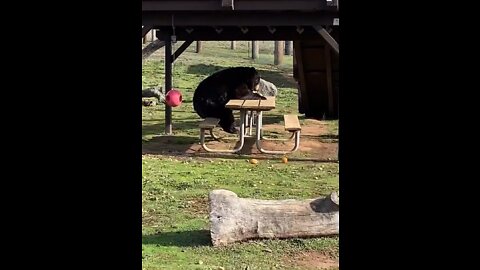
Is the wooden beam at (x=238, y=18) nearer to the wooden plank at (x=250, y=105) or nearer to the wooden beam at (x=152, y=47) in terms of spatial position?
the wooden beam at (x=152, y=47)

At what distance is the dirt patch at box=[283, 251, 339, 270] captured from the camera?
5906 mm

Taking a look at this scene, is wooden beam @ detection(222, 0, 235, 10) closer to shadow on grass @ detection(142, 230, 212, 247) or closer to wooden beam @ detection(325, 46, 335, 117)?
wooden beam @ detection(325, 46, 335, 117)

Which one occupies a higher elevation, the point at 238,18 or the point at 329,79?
the point at 238,18

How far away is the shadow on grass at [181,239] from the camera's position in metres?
6.53

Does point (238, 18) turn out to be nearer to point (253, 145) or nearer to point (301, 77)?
point (253, 145)

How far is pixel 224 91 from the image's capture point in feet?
48.6

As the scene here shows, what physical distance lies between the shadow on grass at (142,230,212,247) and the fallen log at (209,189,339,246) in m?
0.25

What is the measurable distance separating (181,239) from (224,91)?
8.31 metres

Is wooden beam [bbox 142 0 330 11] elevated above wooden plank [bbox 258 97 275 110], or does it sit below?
above

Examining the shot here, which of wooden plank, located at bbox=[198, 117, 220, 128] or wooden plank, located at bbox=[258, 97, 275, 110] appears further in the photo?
wooden plank, located at bbox=[198, 117, 220, 128]

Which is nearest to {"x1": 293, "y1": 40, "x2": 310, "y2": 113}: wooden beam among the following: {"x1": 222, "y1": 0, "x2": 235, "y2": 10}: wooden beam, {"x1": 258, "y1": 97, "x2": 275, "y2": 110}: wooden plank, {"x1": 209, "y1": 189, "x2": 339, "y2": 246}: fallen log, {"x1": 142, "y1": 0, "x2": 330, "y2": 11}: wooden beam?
{"x1": 258, "y1": 97, "x2": 275, "y2": 110}: wooden plank

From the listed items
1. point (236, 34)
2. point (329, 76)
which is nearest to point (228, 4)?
point (236, 34)
